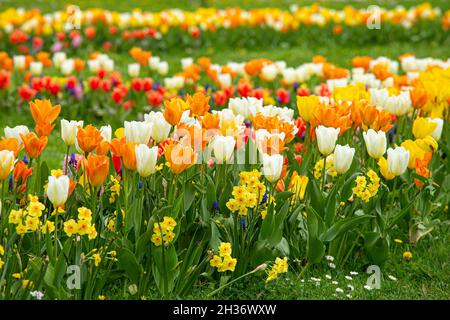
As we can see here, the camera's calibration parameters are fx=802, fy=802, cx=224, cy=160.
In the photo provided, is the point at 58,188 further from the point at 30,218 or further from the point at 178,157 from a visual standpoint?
the point at 178,157

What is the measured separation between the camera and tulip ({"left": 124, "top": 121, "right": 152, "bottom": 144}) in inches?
155

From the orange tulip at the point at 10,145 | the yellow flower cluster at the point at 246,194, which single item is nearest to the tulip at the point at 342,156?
the yellow flower cluster at the point at 246,194

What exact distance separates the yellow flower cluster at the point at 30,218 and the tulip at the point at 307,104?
162 centimetres

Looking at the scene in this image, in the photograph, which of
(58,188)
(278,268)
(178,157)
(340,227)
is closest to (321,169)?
(340,227)

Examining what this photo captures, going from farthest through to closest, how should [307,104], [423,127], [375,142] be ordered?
[423,127] < [307,104] < [375,142]

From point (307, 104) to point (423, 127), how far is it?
2.77 ft

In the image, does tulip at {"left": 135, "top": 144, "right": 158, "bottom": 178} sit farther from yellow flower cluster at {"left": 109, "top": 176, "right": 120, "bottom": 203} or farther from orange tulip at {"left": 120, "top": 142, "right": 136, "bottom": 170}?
yellow flower cluster at {"left": 109, "top": 176, "right": 120, "bottom": 203}

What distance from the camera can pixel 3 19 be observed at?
12102mm

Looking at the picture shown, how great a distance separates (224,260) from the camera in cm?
385

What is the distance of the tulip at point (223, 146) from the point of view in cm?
402

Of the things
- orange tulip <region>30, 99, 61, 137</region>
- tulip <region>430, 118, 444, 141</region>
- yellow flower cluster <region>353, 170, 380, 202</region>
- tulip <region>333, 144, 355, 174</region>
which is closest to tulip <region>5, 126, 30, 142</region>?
orange tulip <region>30, 99, 61, 137</region>

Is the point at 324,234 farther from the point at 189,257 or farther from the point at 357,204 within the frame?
the point at 189,257

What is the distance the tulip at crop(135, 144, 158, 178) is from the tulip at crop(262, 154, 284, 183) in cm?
55
